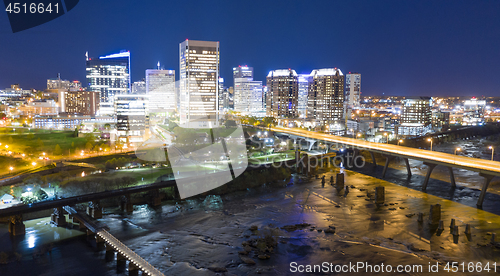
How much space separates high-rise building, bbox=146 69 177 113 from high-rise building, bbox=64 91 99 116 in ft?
74.4

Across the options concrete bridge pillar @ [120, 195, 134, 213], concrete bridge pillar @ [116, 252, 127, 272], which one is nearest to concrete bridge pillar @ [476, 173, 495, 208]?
concrete bridge pillar @ [116, 252, 127, 272]

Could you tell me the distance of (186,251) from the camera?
1309cm

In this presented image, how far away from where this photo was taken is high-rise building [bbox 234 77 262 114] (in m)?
101

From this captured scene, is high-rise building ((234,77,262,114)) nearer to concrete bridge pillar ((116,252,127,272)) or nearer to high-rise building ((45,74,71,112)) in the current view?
high-rise building ((45,74,71,112))

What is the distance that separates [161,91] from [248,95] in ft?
92.3

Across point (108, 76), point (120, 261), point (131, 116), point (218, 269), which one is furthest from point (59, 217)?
point (108, 76)

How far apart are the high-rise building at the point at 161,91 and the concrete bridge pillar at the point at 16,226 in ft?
272

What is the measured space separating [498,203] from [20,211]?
24.9 meters

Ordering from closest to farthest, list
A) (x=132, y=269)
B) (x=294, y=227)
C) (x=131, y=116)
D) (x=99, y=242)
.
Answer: (x=132, y=269) < (x=99, y=242) < (x=294, y=227) < (x=131, y=116)

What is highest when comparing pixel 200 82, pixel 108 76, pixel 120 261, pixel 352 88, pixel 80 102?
pixel 108 76

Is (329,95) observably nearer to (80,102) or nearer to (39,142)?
(80,102)

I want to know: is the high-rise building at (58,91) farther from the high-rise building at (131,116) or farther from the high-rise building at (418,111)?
the high-rise building at (418,111)

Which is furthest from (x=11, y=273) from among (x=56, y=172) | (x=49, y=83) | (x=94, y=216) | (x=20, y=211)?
(x=49, y=83)

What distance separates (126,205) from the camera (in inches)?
707
